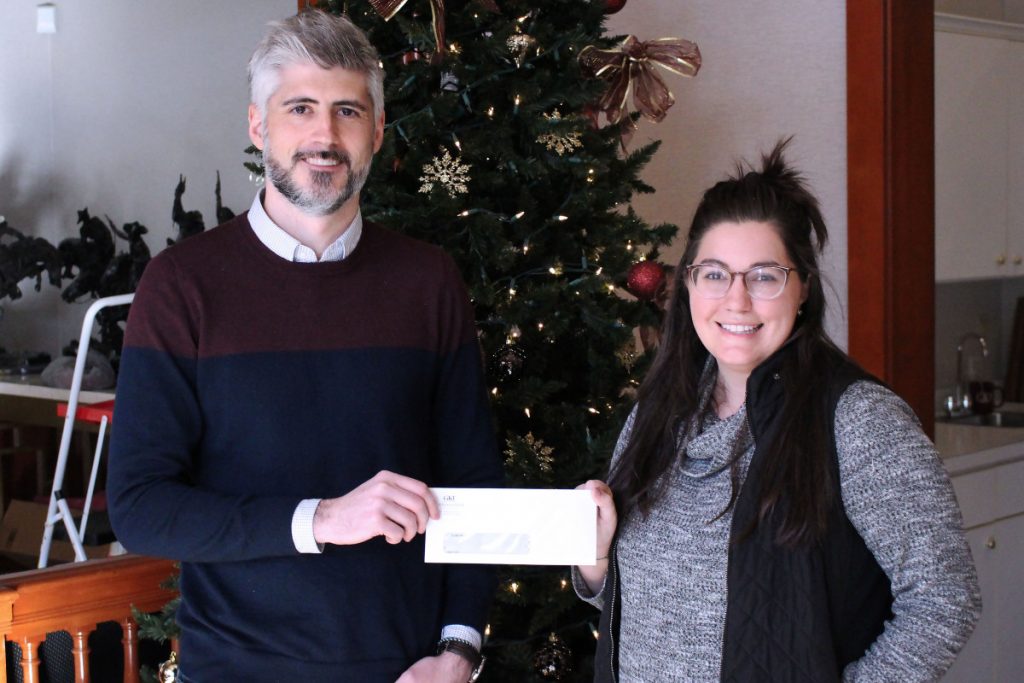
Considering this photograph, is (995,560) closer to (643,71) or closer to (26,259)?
(643,71)

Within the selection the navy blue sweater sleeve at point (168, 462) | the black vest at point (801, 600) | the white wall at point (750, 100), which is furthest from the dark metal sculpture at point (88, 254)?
the black vest at point (801, 600)

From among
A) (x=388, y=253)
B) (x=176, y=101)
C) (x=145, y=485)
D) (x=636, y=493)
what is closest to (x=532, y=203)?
(x=388, y=253)

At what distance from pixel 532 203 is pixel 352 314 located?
0.85 meters

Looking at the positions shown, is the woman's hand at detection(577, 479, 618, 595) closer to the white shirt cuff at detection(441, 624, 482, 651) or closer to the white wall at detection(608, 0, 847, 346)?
the white shirt cuff at detection(441, 624, 482, 651)

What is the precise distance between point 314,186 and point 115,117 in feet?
18.5

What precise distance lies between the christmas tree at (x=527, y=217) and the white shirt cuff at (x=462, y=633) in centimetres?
64

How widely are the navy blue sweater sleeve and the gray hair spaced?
0.30 meters

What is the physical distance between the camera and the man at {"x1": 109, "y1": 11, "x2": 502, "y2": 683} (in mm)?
1475

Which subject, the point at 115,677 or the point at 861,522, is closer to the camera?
the point at 861,522

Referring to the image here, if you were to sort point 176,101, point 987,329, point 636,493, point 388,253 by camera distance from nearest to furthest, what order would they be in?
point 636,493
point 388,253
point 987,329
point 176,101

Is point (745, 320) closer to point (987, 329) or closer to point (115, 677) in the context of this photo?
point (115, 677)

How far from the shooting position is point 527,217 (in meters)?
2.37

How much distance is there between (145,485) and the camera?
1.48 m

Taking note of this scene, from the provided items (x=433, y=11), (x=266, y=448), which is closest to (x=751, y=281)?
(x=266, y=448)
